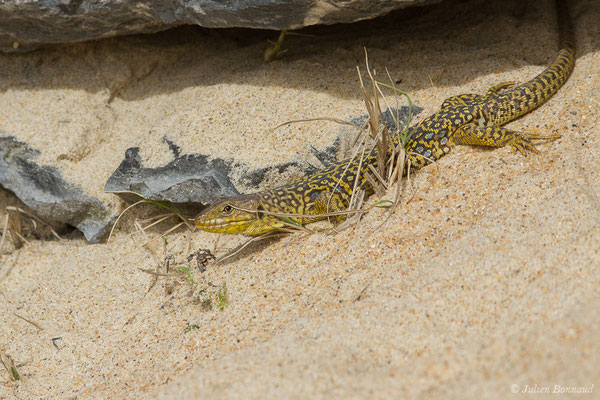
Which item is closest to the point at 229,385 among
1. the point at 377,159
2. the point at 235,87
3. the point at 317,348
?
the point at 317,348

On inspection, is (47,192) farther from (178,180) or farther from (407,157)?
(407,157)

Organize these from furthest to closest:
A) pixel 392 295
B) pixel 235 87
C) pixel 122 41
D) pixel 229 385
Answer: pixel 122 41 < pixel 235 87 < pixel 392 295 < pixel 229 385

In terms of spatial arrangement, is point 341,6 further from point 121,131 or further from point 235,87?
point 121,131

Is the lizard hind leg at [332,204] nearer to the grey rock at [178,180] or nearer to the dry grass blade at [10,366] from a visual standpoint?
the grey rock at [178,180]

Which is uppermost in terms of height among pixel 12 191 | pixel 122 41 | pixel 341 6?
pixel 341 6

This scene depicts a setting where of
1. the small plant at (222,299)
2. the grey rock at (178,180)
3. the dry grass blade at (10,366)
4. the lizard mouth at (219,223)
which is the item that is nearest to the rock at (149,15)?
the grey rock at (178,180)

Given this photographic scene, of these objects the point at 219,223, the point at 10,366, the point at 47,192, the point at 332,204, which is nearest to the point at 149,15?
the point at 47,192
